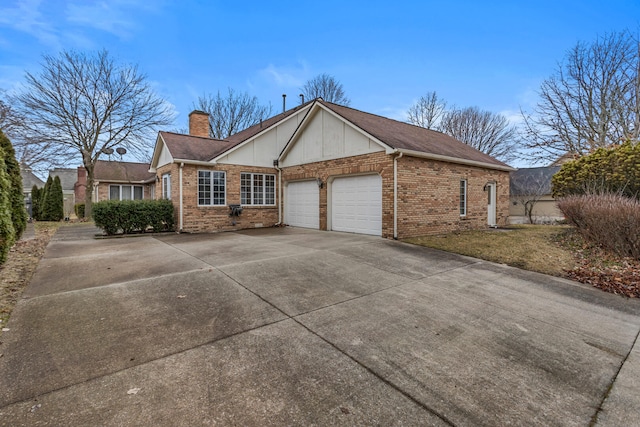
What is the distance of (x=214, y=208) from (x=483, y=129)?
92.6 ft

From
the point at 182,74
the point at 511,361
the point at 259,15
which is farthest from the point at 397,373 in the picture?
the point at 182,74

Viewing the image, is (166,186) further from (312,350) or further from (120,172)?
(312,350)

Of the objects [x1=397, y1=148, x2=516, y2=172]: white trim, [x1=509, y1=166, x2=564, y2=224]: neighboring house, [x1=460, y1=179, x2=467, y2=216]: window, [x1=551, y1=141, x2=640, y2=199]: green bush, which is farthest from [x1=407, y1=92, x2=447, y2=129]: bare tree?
[x1=460, y1=179, x2=467, y2=216]: window

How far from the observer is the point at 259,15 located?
1250 cm

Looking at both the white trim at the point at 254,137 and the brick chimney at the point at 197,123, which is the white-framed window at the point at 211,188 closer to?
the white trim at the point at 254,137

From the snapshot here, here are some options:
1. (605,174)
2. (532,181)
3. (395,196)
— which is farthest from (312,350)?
(532,181)

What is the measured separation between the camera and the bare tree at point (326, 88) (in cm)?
2919

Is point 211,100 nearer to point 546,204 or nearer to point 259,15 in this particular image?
point 259,15

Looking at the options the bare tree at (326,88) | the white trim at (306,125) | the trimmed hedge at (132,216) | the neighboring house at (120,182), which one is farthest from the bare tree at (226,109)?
the trimmed hedge at (132,216)

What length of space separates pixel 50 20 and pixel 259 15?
25.5 ft

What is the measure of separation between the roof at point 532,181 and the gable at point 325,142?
21228 mm

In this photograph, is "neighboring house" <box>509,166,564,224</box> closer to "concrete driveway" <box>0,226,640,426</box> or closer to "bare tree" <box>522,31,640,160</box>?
"bare tree" <box>522,31,640,160</box>

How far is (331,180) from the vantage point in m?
11.8

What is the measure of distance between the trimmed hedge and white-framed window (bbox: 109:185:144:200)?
12.8 metres
